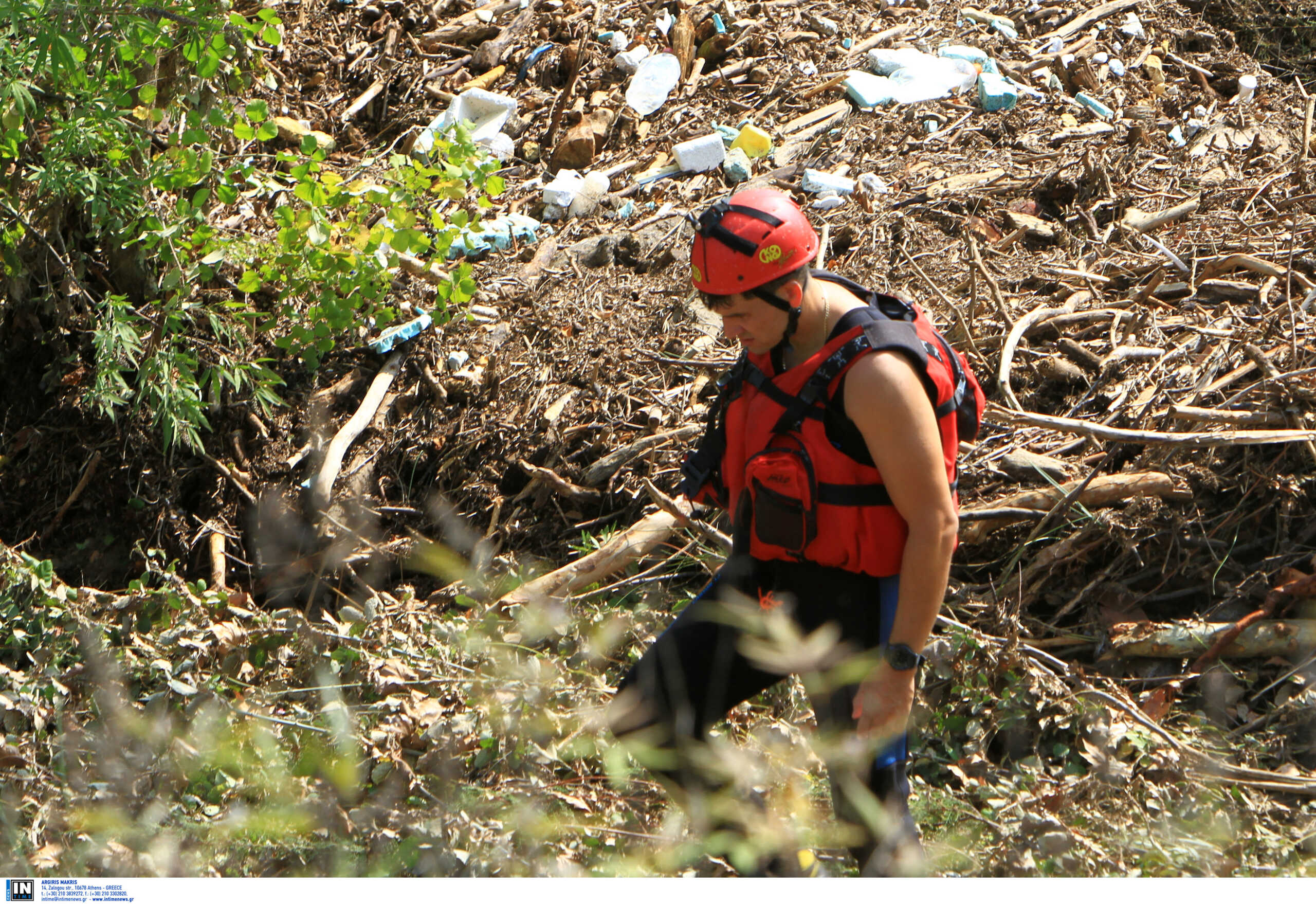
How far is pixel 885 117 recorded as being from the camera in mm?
7066

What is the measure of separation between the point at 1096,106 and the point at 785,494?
5.73 meters

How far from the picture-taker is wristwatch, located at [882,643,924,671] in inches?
96.7

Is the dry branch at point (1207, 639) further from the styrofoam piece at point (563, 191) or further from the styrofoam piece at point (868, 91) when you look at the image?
the styrofoam piece at point (868, 91)

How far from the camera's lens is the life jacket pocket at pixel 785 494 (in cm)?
250

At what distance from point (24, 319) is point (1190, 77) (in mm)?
7386

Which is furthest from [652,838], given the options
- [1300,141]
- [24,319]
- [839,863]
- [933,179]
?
[1300,141]

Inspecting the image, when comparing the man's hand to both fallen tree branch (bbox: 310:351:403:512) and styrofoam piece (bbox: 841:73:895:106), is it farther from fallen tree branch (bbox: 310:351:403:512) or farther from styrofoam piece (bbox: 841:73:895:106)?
styrofoam piece (bbox: 841:73:895:106)

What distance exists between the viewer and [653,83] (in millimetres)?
7270

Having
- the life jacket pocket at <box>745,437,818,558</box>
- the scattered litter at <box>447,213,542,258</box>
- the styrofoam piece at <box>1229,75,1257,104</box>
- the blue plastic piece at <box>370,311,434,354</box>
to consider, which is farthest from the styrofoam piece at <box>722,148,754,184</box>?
the life jacket pocket at <box>745,437,818,558</box>

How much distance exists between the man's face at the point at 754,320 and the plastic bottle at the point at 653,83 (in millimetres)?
4972

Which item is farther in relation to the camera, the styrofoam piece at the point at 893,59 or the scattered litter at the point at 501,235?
the styrofoam piece at the point at 893,59

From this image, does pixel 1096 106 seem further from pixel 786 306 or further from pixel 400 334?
pixel 786 306

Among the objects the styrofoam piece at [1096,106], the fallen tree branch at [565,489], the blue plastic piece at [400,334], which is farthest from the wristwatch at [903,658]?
the styrofoam piece at [1096,106]

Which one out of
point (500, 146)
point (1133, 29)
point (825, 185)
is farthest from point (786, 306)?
point (1133, 29)
